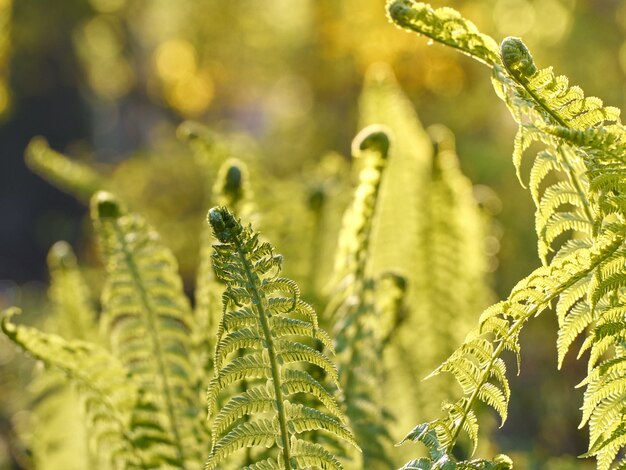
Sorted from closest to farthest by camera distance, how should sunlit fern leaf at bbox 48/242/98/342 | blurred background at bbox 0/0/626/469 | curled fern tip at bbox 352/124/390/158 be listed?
curled fern tip at bbox 352/124/390/158 → sunlit fern leaf at bbox 48/242/98/342 → blurred background at bbox 0/0/626/469

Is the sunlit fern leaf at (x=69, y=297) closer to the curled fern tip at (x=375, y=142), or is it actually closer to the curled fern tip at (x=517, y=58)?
the curled fern tip at (x=375, y=142)

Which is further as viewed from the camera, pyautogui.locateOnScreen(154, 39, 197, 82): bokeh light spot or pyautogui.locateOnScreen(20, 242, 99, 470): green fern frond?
pyautogui.locateOnScreen(154, 39, 197, 82): bokeh light spot

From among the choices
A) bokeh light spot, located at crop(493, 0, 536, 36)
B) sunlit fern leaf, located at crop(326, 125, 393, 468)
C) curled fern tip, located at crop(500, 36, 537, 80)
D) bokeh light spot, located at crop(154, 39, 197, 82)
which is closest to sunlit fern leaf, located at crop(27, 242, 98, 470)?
sunlit fern leaf, located at crop(326, 125, 393, 468)

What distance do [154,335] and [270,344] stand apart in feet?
0.95

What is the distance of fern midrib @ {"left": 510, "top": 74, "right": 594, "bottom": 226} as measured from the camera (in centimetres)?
47

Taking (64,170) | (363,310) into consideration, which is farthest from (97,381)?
(64,170)

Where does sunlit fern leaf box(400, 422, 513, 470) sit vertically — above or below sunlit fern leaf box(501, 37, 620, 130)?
below

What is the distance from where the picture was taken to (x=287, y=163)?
177 inches

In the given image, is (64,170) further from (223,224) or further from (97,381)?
(223,224)

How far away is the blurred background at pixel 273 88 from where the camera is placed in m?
3.57

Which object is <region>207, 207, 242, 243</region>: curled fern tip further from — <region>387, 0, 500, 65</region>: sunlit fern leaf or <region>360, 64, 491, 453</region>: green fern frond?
<region>360, 64, 491, 453</region>: green fern frond

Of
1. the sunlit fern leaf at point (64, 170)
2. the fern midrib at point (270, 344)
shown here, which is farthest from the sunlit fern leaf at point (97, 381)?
the sunlit fern leaf at point (64, 170)

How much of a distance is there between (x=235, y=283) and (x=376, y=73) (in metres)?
0.79

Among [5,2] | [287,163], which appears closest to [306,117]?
[287,163]
